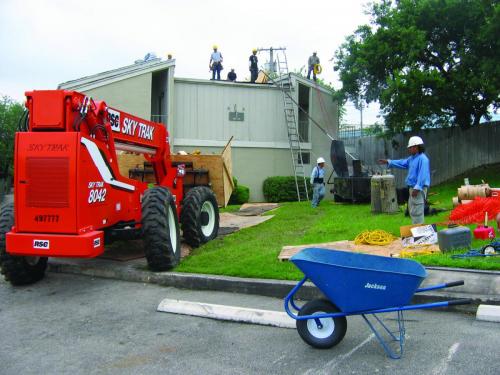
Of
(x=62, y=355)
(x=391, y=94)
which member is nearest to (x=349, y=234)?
(x=62, y=355)

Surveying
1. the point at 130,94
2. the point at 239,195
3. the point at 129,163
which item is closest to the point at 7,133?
the point at 130,94

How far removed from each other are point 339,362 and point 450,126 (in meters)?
19.4

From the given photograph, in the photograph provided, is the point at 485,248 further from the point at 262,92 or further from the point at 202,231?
the point at 262,92

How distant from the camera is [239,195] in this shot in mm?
20859

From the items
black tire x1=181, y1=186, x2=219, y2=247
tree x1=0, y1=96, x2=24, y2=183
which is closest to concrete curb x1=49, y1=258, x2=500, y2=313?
black tire x1=181, y1=186, x2=219, y2=247

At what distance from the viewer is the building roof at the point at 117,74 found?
18.7m

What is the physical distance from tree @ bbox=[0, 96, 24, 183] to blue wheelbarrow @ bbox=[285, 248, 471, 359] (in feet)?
96.1

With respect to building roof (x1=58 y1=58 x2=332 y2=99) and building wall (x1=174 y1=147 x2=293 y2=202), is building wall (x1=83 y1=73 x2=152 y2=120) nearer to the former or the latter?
building roof (x1=58 y1=58 x2=332 y2=99)

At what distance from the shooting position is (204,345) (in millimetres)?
4812

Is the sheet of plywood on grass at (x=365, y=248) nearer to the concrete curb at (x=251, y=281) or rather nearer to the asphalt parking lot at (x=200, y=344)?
the concrete curb at (x=251, y=281)

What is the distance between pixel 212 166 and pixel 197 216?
2100 millimetres

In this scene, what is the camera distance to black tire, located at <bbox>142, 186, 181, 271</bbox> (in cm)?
725

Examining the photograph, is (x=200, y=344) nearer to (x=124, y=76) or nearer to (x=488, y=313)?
(x=488, y=313)

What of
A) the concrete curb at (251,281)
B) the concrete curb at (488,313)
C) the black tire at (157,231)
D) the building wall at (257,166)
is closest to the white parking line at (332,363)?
the concrete curb at (488,313)
